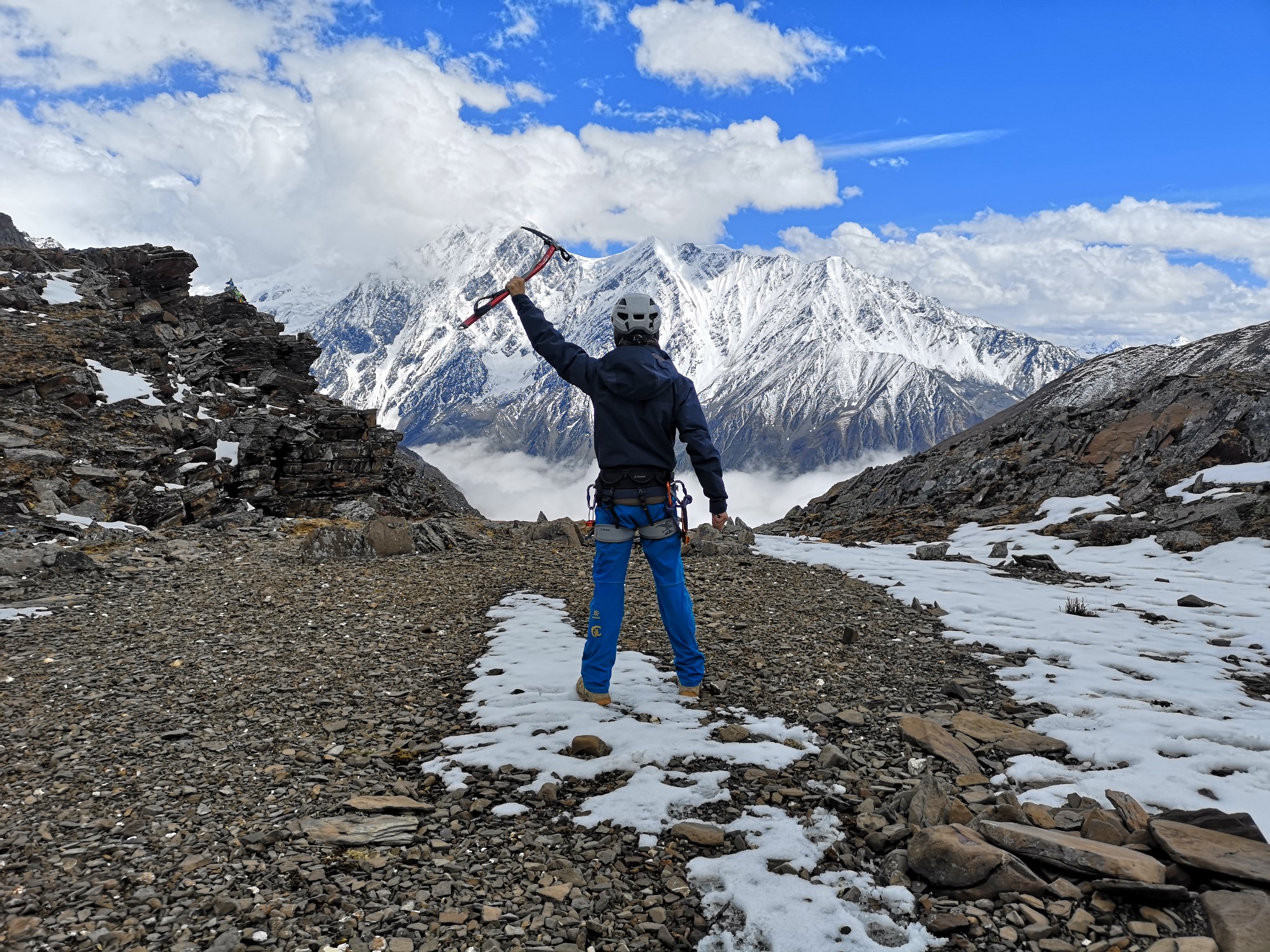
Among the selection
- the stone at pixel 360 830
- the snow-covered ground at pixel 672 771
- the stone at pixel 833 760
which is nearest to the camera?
the snow-covered ground at pixel 672 771

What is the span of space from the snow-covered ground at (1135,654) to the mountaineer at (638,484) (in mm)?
3418

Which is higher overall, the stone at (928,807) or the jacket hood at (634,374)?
the jacket hood at (634,374)

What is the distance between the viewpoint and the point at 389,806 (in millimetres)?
5062

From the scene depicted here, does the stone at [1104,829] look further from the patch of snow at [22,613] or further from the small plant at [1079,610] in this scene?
the patch of snow at [22,613]

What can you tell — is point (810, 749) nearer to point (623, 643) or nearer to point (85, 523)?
point (623, 643)

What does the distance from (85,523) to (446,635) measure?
13200 mm

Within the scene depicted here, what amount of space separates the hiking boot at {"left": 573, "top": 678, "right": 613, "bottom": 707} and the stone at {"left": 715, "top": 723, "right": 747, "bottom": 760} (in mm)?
1351

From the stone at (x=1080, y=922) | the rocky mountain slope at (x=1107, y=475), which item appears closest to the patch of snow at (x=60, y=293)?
the rocky mountain slope at (x=1107, y=475)

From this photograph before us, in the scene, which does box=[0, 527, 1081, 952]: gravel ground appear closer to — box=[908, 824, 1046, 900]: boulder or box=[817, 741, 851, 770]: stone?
box=[817, 741, 851, 770]: stone

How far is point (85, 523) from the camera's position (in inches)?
679

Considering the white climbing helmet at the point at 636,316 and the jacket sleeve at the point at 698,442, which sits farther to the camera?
the white climbing helmet at the point at 636,316

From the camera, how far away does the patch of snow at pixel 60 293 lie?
110 feet

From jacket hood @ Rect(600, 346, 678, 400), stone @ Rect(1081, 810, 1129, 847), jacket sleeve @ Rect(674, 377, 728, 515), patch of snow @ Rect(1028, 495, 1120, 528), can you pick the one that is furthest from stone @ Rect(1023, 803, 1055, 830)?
patch of snow @ Rect(1028, 495, 1120, 528)

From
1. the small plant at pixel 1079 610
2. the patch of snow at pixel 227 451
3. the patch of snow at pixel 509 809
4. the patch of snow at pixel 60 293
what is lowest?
the patch of snow at pixel 509 809
